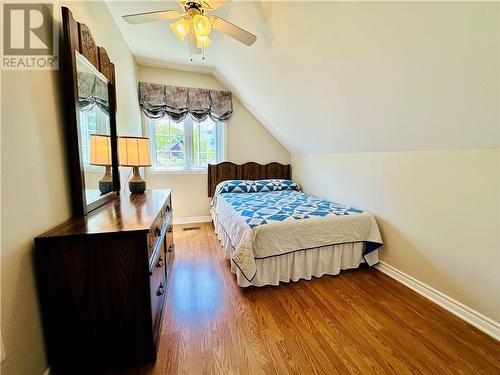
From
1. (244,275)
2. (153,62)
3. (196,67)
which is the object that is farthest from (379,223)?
(153,62)

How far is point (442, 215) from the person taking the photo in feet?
5.76

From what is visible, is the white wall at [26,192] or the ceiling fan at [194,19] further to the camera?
the ceiling fan at [194,19]

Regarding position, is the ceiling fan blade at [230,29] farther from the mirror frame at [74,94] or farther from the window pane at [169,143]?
the window pane at [169,143]

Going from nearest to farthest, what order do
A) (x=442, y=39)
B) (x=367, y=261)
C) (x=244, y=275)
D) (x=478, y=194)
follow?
(x=442, y=39) → (x=478, y=194) → (x=244, y=275) → (x=367, y=261)

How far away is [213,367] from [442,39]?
7.06ft

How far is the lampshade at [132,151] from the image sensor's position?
2.01 metres

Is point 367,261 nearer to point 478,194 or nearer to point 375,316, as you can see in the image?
point 375,316

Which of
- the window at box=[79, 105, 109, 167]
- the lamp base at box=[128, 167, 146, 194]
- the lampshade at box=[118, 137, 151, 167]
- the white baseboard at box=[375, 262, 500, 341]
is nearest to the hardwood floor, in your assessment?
the white baseboard at box=[375, 262, 500, 341]

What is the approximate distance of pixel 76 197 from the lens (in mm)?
1315

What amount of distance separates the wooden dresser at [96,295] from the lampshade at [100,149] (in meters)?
0.57

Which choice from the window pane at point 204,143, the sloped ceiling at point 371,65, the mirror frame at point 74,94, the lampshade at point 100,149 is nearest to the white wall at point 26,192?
the mirror frame at point 74,94

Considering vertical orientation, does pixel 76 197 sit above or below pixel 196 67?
below

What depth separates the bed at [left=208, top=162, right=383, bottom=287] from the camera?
1.91 meters

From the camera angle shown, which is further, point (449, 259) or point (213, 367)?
point (449, 259)
